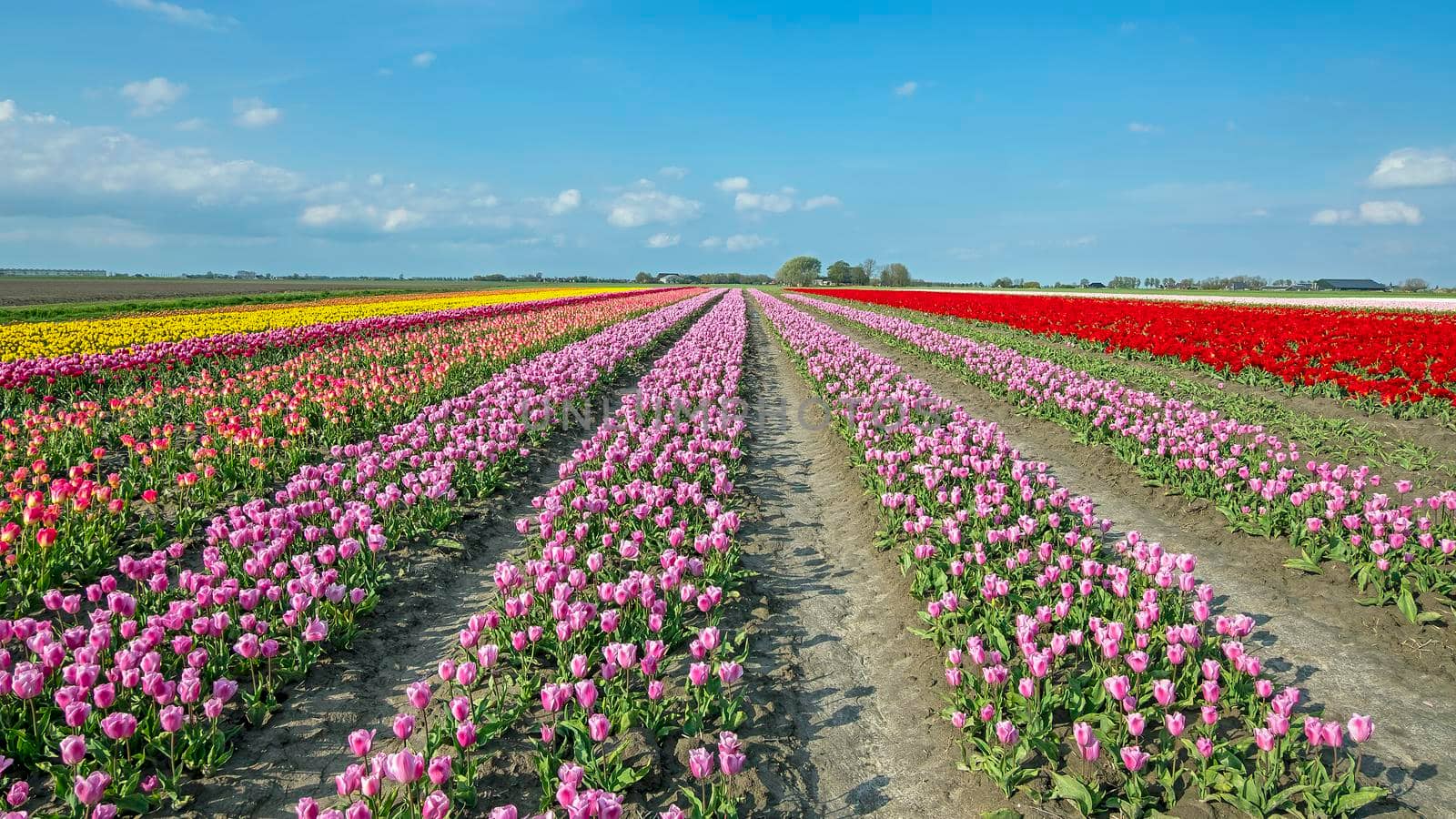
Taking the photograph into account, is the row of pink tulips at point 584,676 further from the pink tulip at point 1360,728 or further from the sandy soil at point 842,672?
the pink tulip at point 1360,728

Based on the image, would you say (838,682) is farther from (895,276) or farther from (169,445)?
(895,276)

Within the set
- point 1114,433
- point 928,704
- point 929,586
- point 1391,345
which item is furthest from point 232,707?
point 1391,345

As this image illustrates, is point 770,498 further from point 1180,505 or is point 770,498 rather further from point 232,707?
point 232,707

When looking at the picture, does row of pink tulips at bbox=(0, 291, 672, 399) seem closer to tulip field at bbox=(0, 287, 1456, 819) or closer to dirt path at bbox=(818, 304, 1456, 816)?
tulip field at bbox=(0, 287, 1456, 819)

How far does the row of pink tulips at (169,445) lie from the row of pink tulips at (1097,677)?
6.82 meters

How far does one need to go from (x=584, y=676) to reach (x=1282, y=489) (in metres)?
7.20

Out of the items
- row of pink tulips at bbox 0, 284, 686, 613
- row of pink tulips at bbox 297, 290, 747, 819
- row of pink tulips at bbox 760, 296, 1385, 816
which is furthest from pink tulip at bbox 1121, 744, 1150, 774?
row of pink tulips at bbox 0, 284, 686, 613

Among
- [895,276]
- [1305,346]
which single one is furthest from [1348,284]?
[1305,346]

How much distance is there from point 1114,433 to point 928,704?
8.12 meters

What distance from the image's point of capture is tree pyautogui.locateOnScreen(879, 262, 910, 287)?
490ft

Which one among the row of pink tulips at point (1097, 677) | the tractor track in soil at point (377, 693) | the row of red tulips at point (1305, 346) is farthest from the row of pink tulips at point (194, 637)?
the row of red tulips at point (1305, 346)

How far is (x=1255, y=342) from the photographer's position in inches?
656

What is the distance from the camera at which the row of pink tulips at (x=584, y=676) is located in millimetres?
3402

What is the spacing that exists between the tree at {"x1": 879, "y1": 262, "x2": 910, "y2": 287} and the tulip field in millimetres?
141637
